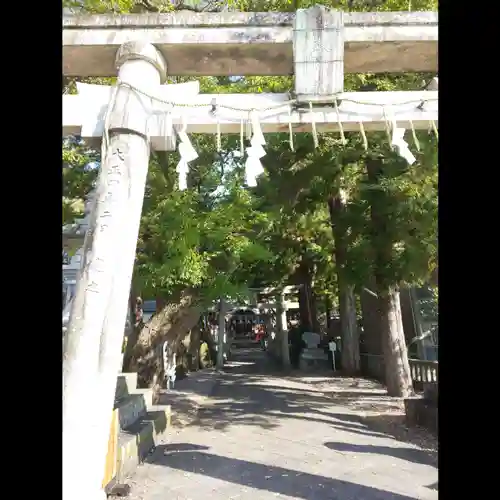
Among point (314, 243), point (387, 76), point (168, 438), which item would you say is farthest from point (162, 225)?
point (314, 243)

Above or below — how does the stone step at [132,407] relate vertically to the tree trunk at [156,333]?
below

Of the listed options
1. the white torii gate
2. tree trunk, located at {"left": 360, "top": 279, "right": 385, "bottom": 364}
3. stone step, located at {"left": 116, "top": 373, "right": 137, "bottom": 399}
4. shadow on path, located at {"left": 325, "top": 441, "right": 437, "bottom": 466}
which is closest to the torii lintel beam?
the white torii gate

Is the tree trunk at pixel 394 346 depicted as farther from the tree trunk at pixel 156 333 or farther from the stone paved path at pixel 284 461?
the tree trunk at pixel 156 333

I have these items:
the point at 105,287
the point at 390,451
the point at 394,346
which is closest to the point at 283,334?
the point at 394,346

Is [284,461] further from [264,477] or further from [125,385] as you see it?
[125,385]

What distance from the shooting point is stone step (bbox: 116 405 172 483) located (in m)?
5.47

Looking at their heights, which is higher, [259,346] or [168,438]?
[168,438]

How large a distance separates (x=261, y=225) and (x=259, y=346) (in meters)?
24.8

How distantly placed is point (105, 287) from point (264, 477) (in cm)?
388

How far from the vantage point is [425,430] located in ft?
25.5

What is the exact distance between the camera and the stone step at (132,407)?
6.29m

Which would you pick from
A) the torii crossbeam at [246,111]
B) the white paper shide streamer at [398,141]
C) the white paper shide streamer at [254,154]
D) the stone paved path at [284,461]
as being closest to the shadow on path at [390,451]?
the stone paved path at [284,461]

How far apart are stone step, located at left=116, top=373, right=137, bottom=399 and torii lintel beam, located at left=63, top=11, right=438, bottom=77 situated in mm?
4754
